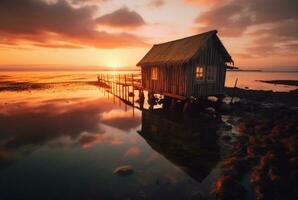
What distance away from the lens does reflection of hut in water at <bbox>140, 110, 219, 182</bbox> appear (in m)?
8.80

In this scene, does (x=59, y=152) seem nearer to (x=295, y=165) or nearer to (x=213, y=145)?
(x=213, y=145)

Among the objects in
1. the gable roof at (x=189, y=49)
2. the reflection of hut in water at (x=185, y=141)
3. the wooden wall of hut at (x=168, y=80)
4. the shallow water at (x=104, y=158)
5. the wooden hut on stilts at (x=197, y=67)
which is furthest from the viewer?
the wooden wall of hut at (x=168, y=80)

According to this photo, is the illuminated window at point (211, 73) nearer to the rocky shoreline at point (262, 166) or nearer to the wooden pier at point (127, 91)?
the rocky shoreline at point (262, 166)

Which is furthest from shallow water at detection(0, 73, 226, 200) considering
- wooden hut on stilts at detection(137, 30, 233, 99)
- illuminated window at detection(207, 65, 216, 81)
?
illuminated window at detection(207, 65, 216, 81)

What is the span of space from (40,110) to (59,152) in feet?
40.5

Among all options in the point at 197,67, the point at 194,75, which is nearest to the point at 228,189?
the point at 194,75

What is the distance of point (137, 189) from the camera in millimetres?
7020

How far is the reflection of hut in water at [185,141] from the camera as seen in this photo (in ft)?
28.9

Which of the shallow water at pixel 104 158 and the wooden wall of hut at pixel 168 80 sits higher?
the wooden wall of hut at pixel 168 80

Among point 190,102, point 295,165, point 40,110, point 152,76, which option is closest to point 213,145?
point 295,165

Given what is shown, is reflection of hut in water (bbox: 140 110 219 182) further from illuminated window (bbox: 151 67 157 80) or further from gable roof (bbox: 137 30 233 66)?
illuminated window (bbox: 151 67 157 80)

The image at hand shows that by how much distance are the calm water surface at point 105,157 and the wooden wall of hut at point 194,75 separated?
10.4ft

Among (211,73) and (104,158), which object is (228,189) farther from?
(211,73)

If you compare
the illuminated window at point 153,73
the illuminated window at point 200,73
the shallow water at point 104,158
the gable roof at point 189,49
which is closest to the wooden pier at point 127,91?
the illuminated window at point 153,73
